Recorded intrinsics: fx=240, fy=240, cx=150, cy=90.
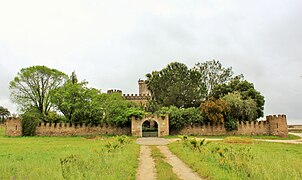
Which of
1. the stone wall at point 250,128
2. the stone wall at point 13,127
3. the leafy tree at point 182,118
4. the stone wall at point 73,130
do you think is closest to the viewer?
the stone wall at point 13,127

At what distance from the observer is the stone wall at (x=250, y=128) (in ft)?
102

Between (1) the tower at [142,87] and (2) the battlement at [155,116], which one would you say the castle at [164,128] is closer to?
(2) the battlement at [155,116]

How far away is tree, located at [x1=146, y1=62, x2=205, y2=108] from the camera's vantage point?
127ft

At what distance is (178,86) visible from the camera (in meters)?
38.6

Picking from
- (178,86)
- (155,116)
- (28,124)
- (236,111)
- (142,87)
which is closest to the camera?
(28,124)

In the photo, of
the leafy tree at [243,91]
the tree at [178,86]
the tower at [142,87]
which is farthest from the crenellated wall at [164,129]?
the tower at [142,87]

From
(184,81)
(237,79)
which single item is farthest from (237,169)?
(237,79)

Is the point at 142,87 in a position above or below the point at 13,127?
above

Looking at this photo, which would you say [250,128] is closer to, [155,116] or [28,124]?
[155,116]

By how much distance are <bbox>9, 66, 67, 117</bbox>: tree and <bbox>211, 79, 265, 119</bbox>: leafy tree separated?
26.0 meters

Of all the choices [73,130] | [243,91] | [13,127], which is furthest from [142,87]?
[13,127]

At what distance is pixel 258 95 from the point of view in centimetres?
3688

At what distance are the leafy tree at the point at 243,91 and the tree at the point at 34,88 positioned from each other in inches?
1023

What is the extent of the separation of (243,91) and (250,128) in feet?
25.6
